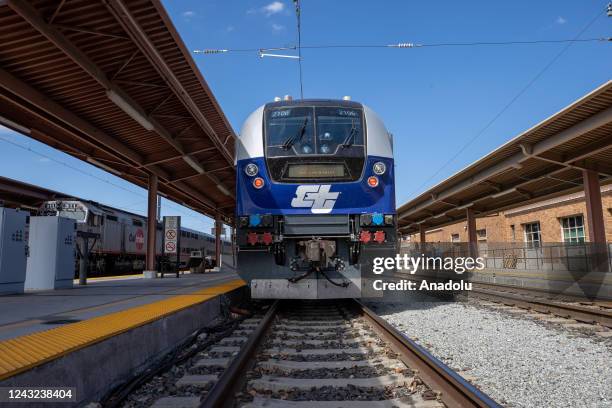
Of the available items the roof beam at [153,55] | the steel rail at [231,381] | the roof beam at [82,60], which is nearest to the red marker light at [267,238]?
the steel rail at [231,381]

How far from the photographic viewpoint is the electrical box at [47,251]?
10039mm

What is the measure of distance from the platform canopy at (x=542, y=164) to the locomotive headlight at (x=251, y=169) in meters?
8.46

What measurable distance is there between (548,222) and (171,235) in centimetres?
2420

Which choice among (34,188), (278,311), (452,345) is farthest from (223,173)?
(452,345)

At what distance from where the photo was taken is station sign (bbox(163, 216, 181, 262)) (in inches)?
706

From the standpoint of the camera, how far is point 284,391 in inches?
139

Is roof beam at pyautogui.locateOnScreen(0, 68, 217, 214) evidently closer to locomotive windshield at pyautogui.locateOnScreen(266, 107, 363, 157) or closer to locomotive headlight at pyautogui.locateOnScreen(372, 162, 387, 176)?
locomotive windshield at pyautogui.locateOnScreen(266, 107, 363, 157)

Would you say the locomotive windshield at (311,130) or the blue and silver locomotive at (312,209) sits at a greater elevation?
the locomotive windshield at (311,130)

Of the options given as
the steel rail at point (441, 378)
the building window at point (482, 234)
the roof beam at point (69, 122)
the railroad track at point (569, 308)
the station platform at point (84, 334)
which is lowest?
the railroad track at point (569, 308)

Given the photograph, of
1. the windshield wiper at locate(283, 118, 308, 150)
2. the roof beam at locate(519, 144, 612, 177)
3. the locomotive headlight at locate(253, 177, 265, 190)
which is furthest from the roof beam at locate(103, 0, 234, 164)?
the roof beam at locate(519, 144, 612, 177)

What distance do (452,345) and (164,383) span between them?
133 inches

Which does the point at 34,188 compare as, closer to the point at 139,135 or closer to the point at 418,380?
the point at 139,135

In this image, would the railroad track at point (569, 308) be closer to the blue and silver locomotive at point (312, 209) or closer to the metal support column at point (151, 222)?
the blue and silver locomotive at point (312, 209)

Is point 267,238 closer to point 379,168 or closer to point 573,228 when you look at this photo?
point 379,168
